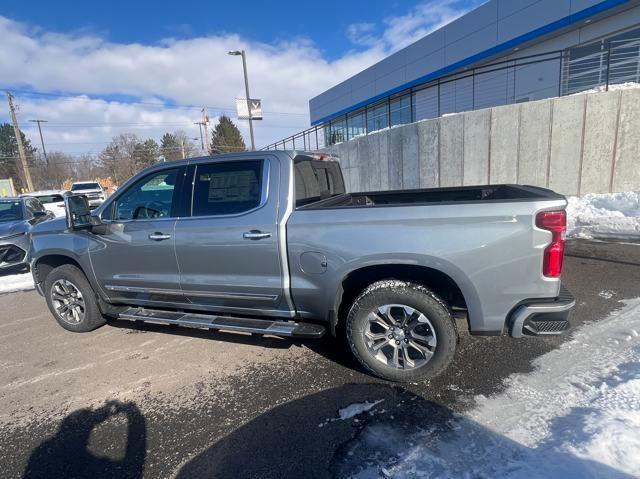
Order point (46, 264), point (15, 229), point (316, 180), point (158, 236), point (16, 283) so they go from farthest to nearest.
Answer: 1. point (15, 229)
2. point (16, 283)
3. point (46, 264)
4. point (316, 180)
5. point (158, 236)

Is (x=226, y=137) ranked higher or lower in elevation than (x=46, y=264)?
higher

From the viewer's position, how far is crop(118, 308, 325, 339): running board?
3174 mm

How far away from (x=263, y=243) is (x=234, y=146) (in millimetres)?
64093

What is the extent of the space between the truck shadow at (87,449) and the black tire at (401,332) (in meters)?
1.77

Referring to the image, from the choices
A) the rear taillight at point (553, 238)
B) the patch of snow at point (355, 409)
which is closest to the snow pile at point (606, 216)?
the rear taillight at point (553, 238)

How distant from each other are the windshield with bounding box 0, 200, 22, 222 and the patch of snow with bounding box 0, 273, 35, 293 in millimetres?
1394

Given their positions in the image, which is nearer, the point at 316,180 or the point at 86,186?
the point at 316,180

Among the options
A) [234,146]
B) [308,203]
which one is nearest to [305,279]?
[308,203]

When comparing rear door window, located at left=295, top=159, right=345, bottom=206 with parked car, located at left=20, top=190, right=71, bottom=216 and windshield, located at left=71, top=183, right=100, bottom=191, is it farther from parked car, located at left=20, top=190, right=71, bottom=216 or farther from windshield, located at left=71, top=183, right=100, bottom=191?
windshield, located at left=71, top=183, right=100, bottom=191

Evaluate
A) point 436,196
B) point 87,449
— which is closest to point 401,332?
point 436,196

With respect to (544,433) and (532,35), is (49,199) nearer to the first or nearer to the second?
(544,433)

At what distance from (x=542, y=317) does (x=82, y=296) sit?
15.8 feet

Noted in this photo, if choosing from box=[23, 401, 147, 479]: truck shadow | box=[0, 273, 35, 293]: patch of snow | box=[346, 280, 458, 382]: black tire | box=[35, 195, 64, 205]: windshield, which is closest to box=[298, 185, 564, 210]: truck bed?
box=[346, 280, 458, 382]: black tire

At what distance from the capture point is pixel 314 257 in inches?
122
